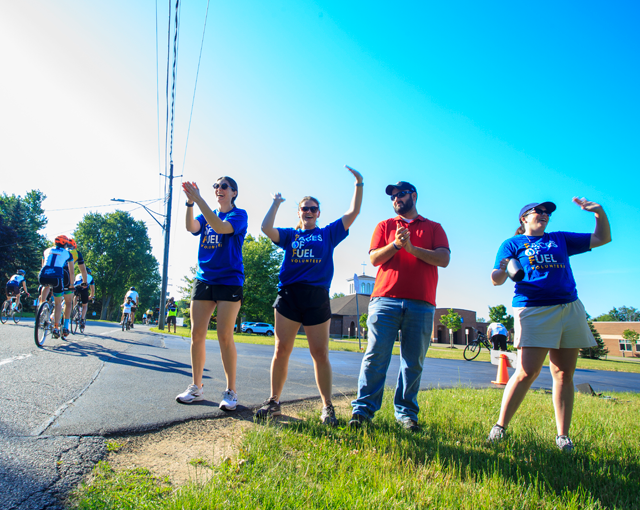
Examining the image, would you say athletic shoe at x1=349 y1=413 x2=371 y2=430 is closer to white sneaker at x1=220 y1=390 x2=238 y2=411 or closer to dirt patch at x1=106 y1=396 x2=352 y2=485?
dirt patch at x1=106 y1=396 x2=352 y2=485

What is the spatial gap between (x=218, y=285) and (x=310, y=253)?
91 cm

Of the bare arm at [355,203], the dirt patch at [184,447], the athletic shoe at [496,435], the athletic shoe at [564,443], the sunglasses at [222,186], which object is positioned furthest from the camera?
the sunglasses at [222,186]

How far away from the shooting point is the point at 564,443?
113 inches

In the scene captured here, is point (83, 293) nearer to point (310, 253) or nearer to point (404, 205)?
point (310, 253)

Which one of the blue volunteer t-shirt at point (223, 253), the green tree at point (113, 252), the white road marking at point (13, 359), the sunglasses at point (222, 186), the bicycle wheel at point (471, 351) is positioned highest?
the green tree at point (113, 252)

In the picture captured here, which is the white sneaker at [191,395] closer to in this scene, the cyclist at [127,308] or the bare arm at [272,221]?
the bare arm at [272,221]

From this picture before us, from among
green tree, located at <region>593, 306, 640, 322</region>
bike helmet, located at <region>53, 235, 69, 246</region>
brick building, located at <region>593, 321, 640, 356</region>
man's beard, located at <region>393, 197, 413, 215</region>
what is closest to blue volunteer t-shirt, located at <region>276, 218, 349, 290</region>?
man's beard, located at <region>393, 197, 413, 215</region>

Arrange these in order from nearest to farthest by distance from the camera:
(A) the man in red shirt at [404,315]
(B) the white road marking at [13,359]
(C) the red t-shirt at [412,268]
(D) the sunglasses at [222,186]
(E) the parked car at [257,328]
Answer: (A) the man in red shirt at [404,315] < (C) the red t-shirt at [412,268] < (D) the sunglasses at [222,186] < (B) the white road marking at [13,359] < (E) the parked car at [257,328]

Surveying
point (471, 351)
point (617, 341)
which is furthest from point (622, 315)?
point (471, 351)

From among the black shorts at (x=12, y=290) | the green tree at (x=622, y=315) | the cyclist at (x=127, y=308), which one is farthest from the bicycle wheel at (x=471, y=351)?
the green tree at (x=622, y=315)

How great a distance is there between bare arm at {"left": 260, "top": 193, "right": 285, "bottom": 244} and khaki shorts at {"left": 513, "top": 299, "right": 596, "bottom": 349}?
2.33 m

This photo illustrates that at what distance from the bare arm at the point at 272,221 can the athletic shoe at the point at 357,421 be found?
1.72 meters

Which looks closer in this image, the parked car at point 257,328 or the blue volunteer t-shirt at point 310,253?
the blue volunteer t-shirt at point 310,253

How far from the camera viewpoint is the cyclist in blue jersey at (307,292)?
3.27m
